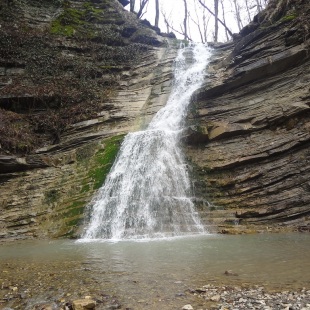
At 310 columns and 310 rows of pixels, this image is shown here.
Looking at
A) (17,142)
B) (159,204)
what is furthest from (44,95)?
(159,204)

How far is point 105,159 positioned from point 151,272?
1040cm

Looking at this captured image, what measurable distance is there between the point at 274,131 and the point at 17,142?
479 inches

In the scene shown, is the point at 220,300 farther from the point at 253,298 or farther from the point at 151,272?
the point at 151,272

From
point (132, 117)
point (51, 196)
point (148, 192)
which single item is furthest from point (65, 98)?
point (148, 192)

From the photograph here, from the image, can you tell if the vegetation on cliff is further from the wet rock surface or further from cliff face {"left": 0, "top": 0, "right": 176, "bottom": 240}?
the wet rock surface

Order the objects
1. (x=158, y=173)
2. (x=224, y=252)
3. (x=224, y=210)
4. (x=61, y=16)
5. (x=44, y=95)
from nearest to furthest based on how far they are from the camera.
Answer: (x=224, y=252) → (x=224, y=210) → (x=158, y=173) → (x=44, y=95) → (x=61, y=16)

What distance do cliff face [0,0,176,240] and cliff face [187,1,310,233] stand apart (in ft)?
14.3

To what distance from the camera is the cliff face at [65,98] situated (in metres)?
13.4

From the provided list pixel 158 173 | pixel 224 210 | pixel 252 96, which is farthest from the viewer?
pixel 252 96

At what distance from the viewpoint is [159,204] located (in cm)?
Result: 1173

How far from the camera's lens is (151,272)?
16.9 feet

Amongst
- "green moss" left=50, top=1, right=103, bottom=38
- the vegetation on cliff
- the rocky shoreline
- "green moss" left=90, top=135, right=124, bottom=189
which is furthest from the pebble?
"green moss" left=50, top=1, right=103, bottom=38

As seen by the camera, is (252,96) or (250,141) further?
(252,96)

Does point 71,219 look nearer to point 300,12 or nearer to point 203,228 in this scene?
point 203,228
